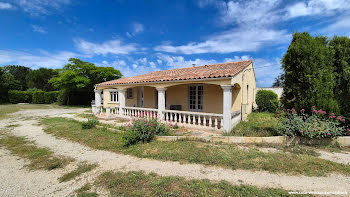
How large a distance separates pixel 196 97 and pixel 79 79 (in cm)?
1826

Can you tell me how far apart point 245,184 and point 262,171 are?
31.6 inches

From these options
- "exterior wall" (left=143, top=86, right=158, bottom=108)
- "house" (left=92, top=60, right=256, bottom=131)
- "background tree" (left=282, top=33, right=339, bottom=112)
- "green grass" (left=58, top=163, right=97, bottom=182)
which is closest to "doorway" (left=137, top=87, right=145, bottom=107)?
"house" (left=92, top=60, right=256, bottom=131)

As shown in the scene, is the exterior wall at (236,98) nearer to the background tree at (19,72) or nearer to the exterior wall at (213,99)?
the exterior wall at (213,99)

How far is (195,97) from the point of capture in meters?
10.3

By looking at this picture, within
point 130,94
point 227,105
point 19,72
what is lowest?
point 227,105

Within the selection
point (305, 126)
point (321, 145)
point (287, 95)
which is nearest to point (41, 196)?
point (305, 126)

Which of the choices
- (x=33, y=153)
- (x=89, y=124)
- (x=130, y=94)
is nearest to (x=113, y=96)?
(x=130, y=94)

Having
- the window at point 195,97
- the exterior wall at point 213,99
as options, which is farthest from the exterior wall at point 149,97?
the exterior wall at point 213,99

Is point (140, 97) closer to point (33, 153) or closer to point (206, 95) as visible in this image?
point (206, 95)

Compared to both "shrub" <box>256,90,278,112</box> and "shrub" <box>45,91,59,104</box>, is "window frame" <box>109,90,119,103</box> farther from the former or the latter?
"shrub" <box>45,91,59,104</box>

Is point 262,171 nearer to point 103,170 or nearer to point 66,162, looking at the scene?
point 103,170

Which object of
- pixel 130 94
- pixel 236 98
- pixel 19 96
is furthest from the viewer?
pixel 19 96

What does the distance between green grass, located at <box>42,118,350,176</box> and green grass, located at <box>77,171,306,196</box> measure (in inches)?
35.2

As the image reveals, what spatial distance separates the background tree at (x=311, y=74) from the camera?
5.25 m
